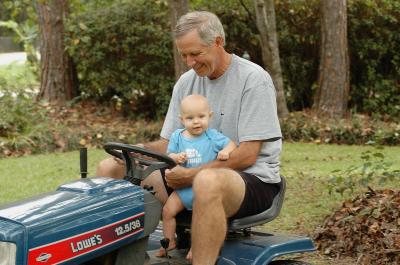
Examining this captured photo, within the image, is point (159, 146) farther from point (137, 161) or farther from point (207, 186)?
point (207, 186)

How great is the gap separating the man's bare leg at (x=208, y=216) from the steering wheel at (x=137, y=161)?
A: 0.18m

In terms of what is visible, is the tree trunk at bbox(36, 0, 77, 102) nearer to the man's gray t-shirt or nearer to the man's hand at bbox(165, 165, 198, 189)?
the man's gray t-shirt

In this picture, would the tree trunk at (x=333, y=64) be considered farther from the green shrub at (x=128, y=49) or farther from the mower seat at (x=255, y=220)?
the mower seat at (x=255, y=220)

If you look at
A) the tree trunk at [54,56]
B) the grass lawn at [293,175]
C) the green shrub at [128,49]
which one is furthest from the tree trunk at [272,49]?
the tree trunk at [54,56]

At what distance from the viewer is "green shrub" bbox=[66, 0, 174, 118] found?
11.7m

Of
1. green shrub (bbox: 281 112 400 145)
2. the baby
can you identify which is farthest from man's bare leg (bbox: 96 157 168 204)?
green shrub (bbox: 281 112 400 145)

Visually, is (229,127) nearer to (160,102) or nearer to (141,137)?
(141,137)

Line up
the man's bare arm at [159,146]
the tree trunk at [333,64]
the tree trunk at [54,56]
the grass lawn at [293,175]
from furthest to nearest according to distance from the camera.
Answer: the tree trunk at [54,56]
the tree trunk at [333,64]
the grass lawn at [293,175]
the man's bare arm at [159,146]

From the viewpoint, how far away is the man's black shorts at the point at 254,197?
3738 millimetres

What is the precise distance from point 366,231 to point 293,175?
2682 millimetres

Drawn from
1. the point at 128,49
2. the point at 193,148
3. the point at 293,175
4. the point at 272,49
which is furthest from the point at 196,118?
the point at 128,49

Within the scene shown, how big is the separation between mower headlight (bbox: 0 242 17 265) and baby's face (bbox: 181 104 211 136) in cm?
118

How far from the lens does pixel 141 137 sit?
10.6 metres

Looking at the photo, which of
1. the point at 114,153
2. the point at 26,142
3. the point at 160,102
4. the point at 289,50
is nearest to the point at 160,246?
the point at 114,153
